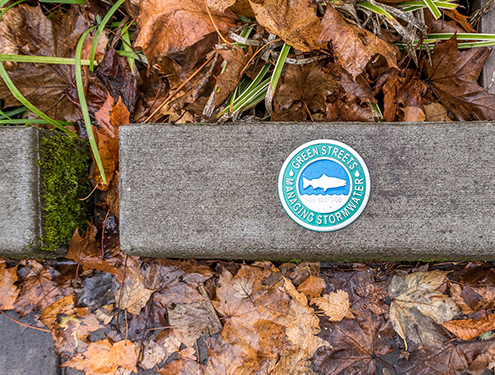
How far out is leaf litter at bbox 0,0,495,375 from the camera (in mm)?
1898

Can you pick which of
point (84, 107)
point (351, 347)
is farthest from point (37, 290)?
point (351, 347)

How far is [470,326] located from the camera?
2068 mm

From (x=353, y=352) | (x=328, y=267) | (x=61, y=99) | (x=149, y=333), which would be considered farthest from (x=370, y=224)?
(x=61, y=99)

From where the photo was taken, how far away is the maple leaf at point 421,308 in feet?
6.82

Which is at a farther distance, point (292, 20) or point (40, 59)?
point (40, 59)

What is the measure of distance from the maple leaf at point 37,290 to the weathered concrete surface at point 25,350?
3.8 inches

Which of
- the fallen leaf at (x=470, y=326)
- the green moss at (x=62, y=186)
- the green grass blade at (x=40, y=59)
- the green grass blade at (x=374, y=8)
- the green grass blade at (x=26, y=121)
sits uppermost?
the green grass blade at (x=374, y=8)

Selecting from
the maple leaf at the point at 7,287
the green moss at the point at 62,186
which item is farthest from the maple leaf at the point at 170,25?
the maple leaf at the point at 7,287

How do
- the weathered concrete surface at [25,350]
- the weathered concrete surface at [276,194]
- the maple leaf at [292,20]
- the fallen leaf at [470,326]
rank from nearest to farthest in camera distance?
the maple leaf at [292,20] < the weathered concrete surface at [276,194] < the fallen leaf at [470,326] < the weathered concrete surface at [25,350]

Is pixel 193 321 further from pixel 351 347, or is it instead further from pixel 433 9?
pixel 433 9

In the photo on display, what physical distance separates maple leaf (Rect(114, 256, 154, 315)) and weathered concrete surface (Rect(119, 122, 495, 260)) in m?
0.35

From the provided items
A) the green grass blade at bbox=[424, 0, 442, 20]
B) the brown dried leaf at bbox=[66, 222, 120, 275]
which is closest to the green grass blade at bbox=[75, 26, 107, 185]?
the brown dried leaf at bbox=[66, 222, 120, 275]

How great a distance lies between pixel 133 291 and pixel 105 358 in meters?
0.50

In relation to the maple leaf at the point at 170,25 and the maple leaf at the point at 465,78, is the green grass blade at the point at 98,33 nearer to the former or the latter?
the maple leaf at the point at 170,25
